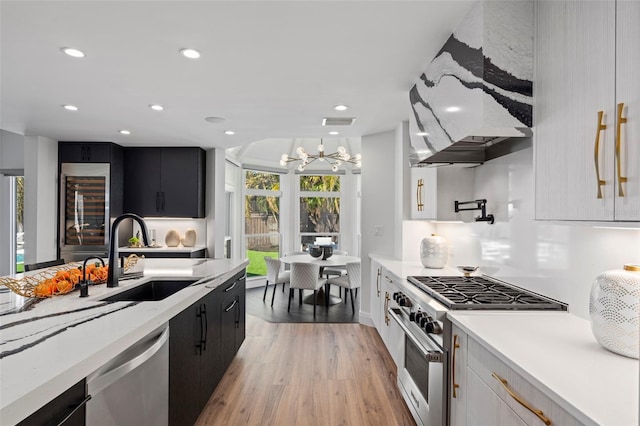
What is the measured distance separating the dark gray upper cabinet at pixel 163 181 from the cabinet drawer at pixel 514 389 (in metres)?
4.76

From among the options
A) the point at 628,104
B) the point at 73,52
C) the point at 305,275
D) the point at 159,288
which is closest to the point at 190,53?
the point at 73,52

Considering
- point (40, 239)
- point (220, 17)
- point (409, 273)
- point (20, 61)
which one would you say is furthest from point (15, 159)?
point (409, 273)

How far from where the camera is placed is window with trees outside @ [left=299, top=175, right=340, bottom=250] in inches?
289

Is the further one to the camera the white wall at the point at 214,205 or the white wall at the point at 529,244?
the white wall at the point at 214,205

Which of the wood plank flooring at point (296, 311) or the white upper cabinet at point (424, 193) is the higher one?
the white upper cabinet at point (424, 193)

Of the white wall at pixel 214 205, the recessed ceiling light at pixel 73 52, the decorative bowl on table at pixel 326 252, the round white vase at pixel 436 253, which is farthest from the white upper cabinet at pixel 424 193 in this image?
the white wall at pixel 214 205

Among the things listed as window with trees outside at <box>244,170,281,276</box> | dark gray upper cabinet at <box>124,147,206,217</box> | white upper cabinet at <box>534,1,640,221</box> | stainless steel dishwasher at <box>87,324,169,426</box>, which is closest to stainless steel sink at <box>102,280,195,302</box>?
stainless steel dishwasher at <box>87,324,169,426</box>

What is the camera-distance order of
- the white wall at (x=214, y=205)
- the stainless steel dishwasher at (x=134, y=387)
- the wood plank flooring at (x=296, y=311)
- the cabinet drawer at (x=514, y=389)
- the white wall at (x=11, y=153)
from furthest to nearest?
1. the white wall at (x=214, y=205)
2. the white wall at (x=11, y=153)
3. the wood plank flooring at (x=296, y=311)
4. the stainless steel dishwasher at (x=134, y=387)
5. the cabinet drawer at (x=514, y=389)

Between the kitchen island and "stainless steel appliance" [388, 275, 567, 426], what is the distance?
132 cm

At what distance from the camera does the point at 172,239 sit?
18.1 feet

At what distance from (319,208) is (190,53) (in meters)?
5.15

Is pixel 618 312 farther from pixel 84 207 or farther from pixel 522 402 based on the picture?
pixel 84 207

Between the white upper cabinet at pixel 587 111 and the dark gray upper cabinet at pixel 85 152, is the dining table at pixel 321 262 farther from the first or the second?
the white upper cabinet at pixel 587 111

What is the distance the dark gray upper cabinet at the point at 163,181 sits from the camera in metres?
5.45
